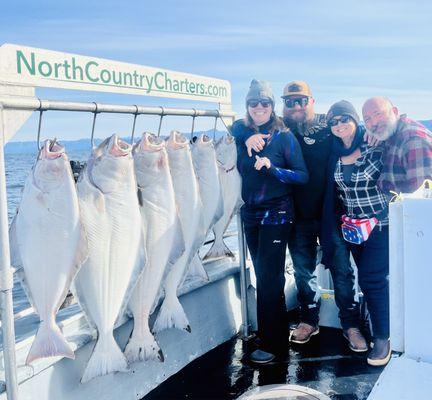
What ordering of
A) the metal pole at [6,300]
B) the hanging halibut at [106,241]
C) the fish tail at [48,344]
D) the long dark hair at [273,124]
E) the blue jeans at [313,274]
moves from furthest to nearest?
the blue jeans at [313,274] < the long dark hair at [273,124] < the hanging halibut at [106,241] < the fish tail at [48,344] < the metal pole at [6,300]

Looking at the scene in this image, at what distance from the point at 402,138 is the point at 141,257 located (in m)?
2.06

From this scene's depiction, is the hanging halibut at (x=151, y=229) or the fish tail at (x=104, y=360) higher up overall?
the hanging halibut at (x=151, y=229)

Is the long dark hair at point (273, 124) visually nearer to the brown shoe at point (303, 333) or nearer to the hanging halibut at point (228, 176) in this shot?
the hanging halibut at point (228, 176)

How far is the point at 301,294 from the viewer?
4.62 m

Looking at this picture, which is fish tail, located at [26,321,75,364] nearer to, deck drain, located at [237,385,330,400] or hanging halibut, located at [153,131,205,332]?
hanging halibut, located at [153,131,205,332]

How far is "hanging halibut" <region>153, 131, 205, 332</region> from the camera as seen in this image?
10.8 ft

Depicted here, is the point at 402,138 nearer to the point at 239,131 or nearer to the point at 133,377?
the point at 239,131

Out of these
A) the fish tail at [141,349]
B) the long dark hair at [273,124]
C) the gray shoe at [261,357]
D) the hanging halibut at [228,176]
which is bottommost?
the gray shoe at [261,357]

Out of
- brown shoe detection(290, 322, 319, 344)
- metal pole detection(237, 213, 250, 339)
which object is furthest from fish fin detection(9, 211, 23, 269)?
brown shoe detection(290, 322, 319, 344)

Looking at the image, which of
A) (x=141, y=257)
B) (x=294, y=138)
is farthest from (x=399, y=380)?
(x=294, y=138)

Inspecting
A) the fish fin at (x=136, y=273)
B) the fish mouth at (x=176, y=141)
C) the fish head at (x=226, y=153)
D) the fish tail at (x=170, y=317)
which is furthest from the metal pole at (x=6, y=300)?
the fish head at (x=226, y=153)

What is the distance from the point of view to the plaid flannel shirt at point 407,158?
3.52 metres

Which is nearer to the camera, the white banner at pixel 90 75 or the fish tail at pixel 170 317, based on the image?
the white banner at pixel 90 75

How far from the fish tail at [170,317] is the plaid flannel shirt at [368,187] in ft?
5.23
